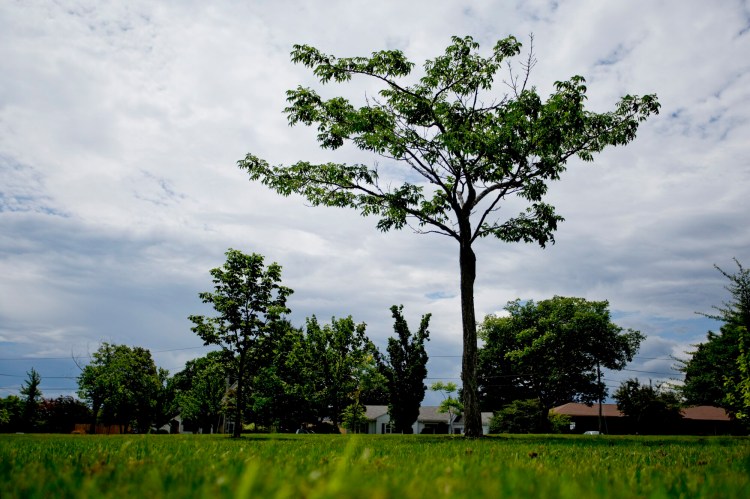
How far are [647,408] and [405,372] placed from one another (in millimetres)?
32828

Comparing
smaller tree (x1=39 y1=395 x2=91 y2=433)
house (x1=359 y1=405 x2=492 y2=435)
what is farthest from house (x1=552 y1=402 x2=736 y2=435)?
smaller tree (x1=39 y1=395 x2=91 y2=433)

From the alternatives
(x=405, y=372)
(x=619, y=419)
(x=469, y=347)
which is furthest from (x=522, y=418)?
(x=469, y=347)

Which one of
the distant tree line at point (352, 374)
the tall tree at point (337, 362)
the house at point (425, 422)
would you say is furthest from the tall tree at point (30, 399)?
the house at point (425, 422)

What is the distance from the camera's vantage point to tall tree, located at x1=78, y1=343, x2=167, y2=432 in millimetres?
51312

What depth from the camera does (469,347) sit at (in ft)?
56.7

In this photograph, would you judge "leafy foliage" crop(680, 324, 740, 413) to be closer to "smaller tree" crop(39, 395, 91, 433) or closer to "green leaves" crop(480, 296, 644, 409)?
"green leaves" crop(480, 296, 644, 409)

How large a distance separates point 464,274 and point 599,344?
5092 centimetres

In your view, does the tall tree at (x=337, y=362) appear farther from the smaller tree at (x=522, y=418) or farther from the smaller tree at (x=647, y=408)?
the smaller tree at (x=647, y=408)

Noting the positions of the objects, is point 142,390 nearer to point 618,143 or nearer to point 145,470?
point 618,143

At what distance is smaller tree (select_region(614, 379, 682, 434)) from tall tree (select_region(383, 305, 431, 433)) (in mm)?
29673

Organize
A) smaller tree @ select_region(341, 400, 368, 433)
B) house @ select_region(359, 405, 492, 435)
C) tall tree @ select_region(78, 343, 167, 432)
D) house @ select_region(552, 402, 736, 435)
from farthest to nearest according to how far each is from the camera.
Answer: house @ select_region(359, 405, 492, 435) → house @ select_region(552, 402, 736, 435) → tall tree @ select_region(78, 343, 167, 432) → smaller tree @ select_region(341, 400, 368, 433)

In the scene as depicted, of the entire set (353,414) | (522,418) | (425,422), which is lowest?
(425,422)

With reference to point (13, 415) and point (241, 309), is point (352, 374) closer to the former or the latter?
point (241, 309)

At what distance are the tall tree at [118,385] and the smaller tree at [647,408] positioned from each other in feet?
187
